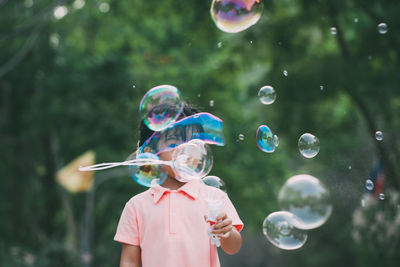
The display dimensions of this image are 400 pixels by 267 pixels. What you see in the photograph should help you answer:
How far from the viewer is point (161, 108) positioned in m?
3.11

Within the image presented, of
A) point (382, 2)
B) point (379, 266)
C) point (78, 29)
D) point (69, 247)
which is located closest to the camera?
point (382, 2)

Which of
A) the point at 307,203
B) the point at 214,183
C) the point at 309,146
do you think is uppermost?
the point at 309,146

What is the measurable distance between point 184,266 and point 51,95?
1179 cm

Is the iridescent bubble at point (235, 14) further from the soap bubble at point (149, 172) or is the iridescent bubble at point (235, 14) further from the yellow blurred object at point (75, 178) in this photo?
the yellow blurred object at point (75, 178)

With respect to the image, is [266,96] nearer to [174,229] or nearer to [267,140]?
[267,140]

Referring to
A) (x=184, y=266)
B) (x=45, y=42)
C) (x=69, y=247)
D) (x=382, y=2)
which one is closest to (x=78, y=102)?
(x=45, y=42)

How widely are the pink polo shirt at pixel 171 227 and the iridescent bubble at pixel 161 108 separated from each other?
469mm

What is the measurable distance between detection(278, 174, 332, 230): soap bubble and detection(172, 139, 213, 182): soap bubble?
77 centimetres

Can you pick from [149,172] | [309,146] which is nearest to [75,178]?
[309,146]

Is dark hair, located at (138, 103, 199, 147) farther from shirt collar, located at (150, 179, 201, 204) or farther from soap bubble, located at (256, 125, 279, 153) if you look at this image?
soap bubble, located at (256, 125, 279, 153)

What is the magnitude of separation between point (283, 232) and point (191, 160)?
970 millimetres

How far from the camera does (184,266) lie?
2373 mm

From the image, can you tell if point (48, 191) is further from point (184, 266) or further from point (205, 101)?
point (184, 266)

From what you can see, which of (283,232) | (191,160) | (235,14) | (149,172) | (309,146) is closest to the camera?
(191,160)
